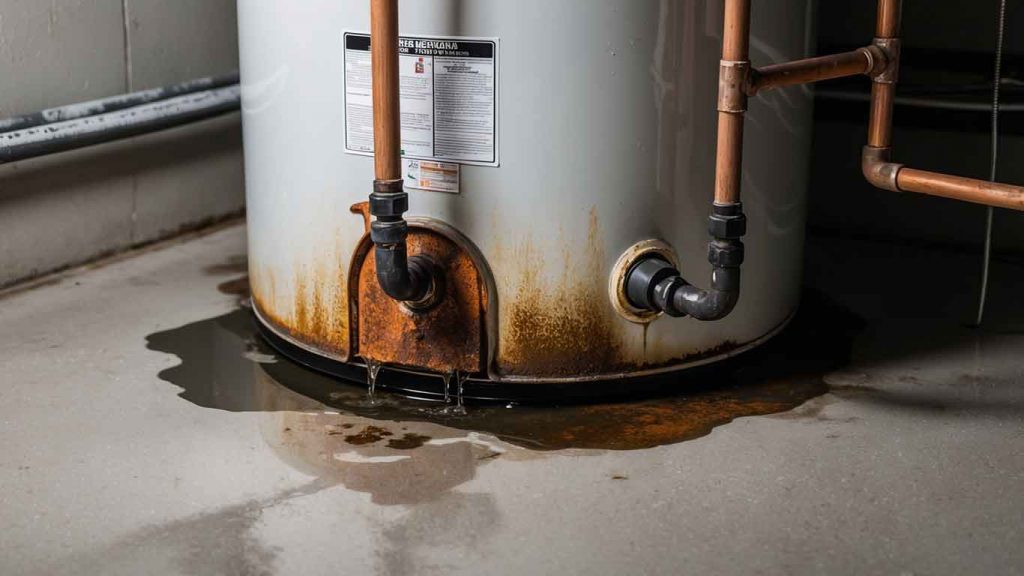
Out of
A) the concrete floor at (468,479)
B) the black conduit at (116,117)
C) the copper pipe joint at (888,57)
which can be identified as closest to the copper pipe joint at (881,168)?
the copper pipe joint at (888,57)

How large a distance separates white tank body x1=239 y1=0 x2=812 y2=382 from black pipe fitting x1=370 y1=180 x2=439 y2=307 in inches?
3.7

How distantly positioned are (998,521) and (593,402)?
67 centimetres

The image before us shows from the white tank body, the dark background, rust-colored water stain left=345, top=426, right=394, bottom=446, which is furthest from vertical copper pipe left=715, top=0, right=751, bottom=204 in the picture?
the dark background

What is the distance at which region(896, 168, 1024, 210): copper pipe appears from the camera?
1.96 meters

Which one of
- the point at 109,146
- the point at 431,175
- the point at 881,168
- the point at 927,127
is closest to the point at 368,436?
the point at 431,175

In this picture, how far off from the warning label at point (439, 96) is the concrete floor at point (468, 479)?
45cm

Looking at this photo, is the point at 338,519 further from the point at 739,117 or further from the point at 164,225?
the point at 164,225

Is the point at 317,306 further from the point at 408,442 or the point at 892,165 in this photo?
the point at 892,165

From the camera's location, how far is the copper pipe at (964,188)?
6.45ft

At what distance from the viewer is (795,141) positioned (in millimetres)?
2287

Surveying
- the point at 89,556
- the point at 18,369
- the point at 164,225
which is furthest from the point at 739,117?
the point at 164,225

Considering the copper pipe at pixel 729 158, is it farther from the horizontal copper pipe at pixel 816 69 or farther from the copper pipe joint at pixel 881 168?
the copper pipe joint at pixel 881 168

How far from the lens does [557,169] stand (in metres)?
2.02

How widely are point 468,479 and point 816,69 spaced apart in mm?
843
